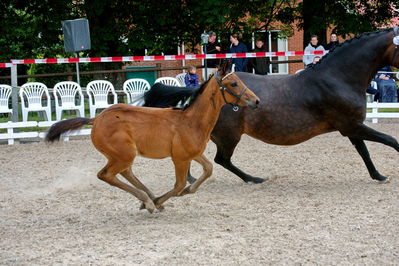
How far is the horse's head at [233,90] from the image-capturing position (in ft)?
19.3

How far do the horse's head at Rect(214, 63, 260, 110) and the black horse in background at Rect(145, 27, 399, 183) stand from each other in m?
1.49

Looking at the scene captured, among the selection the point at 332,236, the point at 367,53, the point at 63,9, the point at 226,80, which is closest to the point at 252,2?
the point at 63,9

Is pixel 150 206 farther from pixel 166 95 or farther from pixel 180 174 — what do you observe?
pixel 166 95

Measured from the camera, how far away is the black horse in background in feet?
24.0

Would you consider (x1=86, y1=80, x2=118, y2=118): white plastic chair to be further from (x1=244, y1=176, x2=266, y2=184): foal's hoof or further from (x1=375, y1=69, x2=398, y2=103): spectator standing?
(x1=244, y1=176, x2=266, y2=184): foal's hoof

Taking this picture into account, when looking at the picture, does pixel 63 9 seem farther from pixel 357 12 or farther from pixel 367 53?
pixel 367 53

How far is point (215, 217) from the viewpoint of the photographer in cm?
600

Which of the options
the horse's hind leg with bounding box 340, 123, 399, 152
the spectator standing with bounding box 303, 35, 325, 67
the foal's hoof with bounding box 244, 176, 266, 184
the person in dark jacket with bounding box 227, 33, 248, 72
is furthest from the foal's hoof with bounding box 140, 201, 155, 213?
the person in dark jacket with bounding box 227, 33, 248, 72

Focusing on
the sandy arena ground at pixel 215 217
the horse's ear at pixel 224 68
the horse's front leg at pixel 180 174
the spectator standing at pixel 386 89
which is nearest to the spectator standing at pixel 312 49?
the spectator standing at pixel 386 89

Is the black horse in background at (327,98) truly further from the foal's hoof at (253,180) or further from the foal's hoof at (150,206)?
the foal's hoof at (150,206)

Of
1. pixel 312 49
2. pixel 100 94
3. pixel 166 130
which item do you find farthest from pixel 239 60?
pixel 166 130

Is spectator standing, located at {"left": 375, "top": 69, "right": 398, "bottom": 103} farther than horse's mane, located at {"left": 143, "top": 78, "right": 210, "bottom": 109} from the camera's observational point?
Yes

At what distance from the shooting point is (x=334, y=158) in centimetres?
955

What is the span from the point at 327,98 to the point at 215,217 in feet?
7.30
